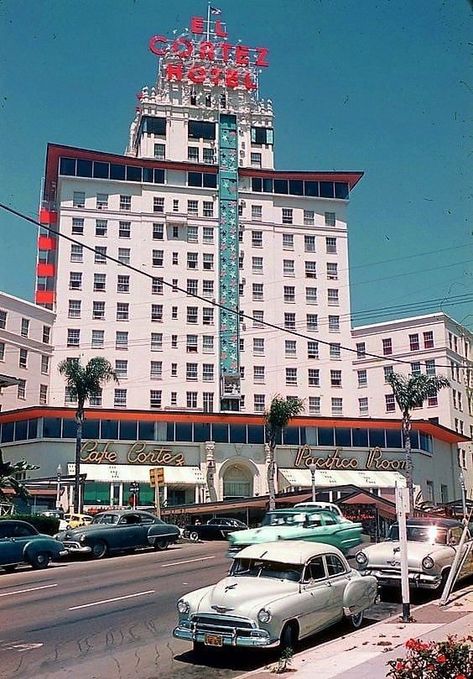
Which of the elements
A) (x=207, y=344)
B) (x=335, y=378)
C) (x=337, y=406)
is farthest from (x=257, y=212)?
(x=337, y=406)

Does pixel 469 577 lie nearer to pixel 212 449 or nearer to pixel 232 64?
pixel 212 449

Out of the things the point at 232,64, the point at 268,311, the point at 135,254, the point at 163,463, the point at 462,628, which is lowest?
the point at 462,628

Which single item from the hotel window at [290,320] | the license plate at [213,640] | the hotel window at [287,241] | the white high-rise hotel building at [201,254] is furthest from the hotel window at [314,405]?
the license plate at [213,640]

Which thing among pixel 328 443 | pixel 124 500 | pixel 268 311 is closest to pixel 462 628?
pixel 124 500

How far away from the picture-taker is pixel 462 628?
12070mm

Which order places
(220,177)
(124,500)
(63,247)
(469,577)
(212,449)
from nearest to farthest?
(469,577) → (124,500) → (212,449) → (63,247) → (220,177)

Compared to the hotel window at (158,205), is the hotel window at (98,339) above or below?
below

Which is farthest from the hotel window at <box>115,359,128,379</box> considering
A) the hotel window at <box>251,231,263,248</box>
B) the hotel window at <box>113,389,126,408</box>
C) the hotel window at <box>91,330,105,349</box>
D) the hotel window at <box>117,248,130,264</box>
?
the hotel window at <box>251,231,263,248</box>

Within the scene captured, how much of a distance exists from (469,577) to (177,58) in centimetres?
7994

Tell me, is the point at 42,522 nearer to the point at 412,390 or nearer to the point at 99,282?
the point at 412,390

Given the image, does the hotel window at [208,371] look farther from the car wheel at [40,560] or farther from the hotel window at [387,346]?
the car wheel at [40,560]

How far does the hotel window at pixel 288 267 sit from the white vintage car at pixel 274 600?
7067 centimetres

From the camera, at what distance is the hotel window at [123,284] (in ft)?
258

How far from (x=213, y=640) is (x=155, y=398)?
65149mm
